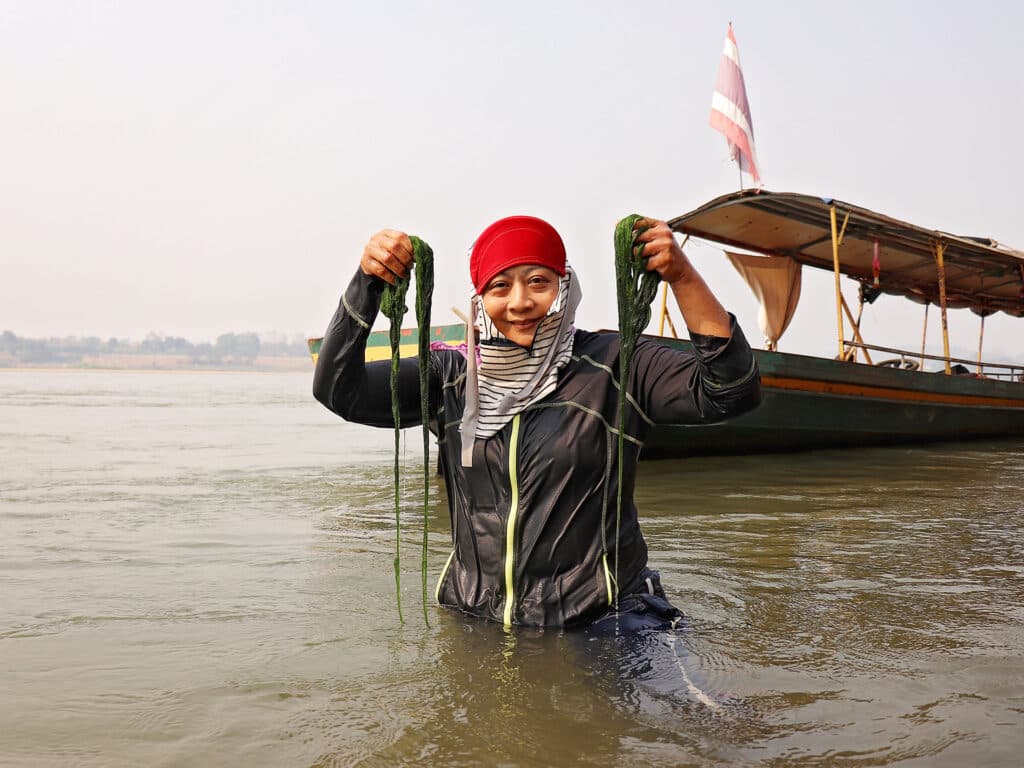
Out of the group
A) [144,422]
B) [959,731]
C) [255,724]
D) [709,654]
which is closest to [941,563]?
[709,654]

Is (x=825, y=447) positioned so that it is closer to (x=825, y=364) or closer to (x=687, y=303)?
(x=825, y=364)

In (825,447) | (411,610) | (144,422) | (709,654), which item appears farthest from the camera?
(144,422)

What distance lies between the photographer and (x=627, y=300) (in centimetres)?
221

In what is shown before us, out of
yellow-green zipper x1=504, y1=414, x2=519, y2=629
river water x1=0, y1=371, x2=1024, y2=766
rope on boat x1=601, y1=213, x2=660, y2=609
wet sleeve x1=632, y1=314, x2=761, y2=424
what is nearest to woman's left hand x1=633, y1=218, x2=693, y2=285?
rope on boat x1=601, y1=213, x2=660, y2=609

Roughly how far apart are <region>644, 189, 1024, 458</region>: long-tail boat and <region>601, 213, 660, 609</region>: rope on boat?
6.12 meters

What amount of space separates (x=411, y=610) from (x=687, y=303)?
5.50 ft

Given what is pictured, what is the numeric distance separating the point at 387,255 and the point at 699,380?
85 centimetres

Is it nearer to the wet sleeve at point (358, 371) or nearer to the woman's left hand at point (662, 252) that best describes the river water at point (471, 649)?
the wet sleeve at point (358, 371)

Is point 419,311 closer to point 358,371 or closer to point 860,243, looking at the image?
point 358,371

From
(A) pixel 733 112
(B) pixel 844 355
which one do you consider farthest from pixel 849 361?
(A) pixel 733 112

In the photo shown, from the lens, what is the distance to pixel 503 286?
87.7 inches

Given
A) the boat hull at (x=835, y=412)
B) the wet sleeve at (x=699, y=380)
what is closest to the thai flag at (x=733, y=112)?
the boat hull at (x=835, y=412)

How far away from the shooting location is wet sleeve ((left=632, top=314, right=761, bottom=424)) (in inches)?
83.0

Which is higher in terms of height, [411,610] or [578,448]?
[578,448]
